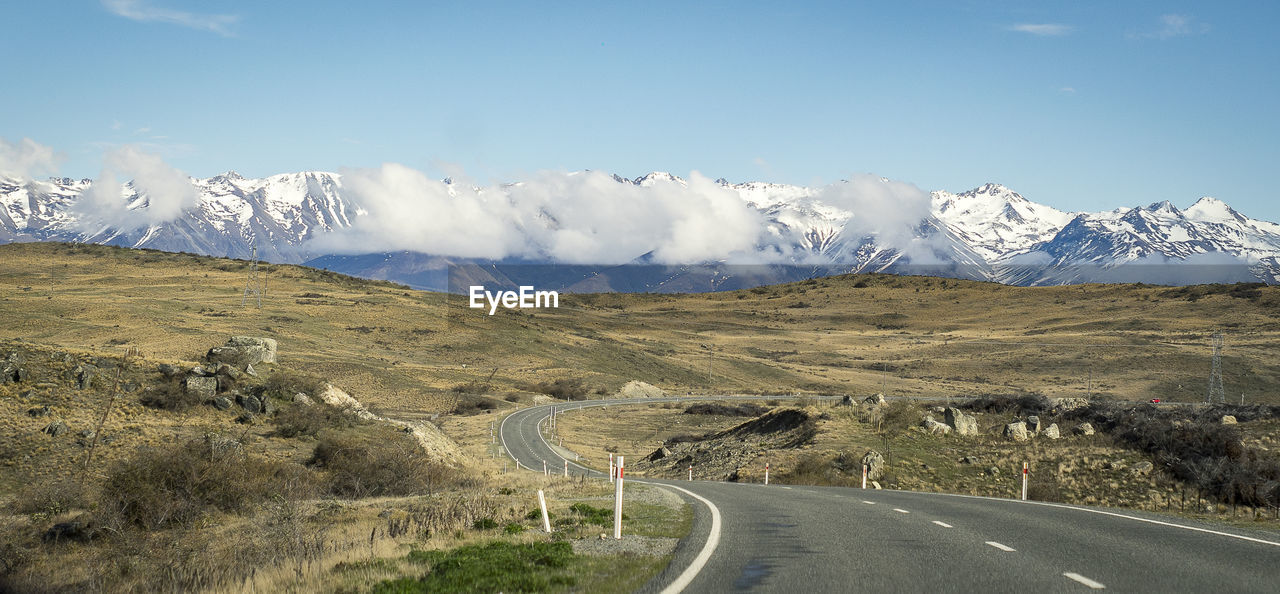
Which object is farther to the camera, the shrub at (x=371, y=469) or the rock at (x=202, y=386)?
the rock at (x=202, y=386)

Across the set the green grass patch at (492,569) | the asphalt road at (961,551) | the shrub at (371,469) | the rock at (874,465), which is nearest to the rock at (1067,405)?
the rock at (874,465)

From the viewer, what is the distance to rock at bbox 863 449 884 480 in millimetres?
32500

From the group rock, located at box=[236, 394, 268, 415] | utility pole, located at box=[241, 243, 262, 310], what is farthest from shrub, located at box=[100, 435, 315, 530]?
utility pole, located at box=[241, 243, 262, 310]

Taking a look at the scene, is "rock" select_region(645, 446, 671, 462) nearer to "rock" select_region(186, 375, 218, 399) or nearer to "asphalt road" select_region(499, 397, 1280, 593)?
"rock" select_region(186, 375, 218, 399)

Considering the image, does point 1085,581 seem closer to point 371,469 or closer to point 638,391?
point 371,469

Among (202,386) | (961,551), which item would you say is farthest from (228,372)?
(961,551)

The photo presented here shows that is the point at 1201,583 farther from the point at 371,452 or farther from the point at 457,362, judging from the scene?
the point at 457,362

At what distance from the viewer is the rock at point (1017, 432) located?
3581 centimetres

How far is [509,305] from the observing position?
159 m

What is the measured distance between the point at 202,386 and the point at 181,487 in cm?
1440

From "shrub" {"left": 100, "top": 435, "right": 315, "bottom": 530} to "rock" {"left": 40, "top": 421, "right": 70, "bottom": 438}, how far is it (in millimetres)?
7276

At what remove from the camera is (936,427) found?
3784cm

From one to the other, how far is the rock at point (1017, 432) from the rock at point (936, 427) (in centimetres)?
245

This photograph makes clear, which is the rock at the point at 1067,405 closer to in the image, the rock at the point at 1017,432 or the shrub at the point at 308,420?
the rock at the point at 1017,432
